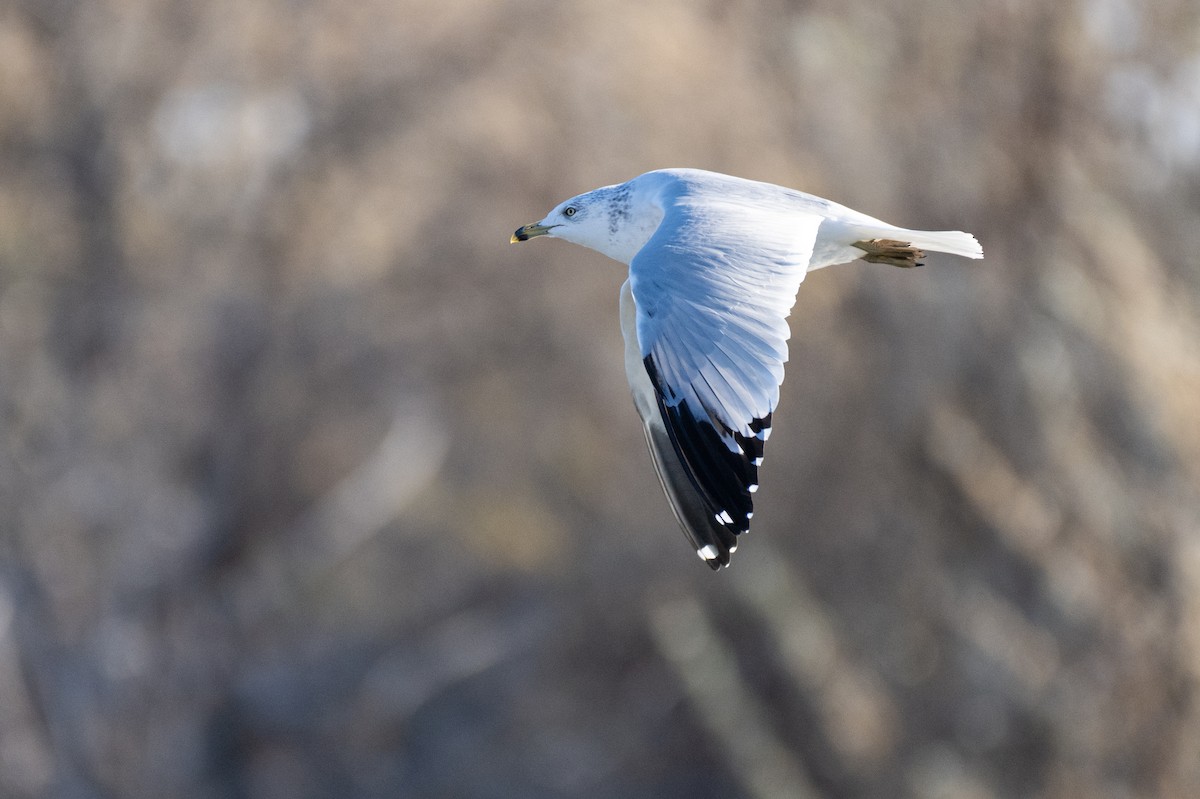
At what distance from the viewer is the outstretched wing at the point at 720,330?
2.57 metres

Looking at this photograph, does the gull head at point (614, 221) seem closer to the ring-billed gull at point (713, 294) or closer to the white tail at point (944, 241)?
the ring-billed gull at point (713, 294)

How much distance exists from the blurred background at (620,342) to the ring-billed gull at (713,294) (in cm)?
289

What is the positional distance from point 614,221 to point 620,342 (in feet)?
11.6

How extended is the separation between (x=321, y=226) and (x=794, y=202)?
3.87 m

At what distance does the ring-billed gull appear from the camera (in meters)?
2.58

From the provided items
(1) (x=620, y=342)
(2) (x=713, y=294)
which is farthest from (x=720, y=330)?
Result: (1) (x=620, y=342)

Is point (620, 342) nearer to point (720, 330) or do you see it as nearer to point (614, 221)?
point (614, 221)

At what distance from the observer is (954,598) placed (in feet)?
24.1

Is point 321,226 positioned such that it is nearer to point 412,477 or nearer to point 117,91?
point 117,91

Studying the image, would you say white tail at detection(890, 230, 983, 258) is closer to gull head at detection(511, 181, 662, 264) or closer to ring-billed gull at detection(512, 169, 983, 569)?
ring-billed gull at detection(512, 169, 983, 569)

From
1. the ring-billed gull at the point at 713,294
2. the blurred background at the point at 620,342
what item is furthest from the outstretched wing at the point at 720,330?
the blurred background at the point at 620,342

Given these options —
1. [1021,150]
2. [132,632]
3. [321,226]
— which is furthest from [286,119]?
[1021,150]

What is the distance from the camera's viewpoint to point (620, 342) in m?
6.77

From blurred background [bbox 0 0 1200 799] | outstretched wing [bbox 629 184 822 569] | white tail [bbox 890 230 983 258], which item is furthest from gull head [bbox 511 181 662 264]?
blurred background [bbox 0 0 1200 799]
